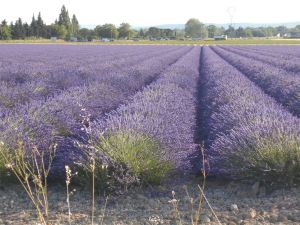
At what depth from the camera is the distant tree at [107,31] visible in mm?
112500

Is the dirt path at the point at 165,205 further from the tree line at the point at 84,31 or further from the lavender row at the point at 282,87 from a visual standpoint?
the tree line at the point at 84,31

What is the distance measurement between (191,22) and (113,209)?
543 ft

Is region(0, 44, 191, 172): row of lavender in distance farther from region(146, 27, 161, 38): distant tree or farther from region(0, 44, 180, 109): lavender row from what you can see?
region(146, 27, 161, 38): distant tree

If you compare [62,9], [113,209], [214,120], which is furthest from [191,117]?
[62,9]

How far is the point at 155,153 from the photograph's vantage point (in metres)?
4.14

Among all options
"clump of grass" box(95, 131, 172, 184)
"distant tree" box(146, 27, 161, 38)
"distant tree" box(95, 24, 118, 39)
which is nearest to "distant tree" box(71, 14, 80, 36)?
"distant tree" box(95, 24, 118, 39)

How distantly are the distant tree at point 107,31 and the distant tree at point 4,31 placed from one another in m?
38.3

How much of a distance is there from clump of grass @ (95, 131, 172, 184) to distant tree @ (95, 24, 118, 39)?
360 feet

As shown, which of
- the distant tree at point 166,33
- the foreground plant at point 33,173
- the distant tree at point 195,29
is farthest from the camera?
the distant tree at point 195,29

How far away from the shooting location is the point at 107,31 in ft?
371

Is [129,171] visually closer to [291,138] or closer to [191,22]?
[291,138]

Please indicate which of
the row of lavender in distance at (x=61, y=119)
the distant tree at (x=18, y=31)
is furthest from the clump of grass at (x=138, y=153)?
the distant tree at (x=18, y=31)

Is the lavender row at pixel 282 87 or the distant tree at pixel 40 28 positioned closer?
the lavender row at pixel 282 87

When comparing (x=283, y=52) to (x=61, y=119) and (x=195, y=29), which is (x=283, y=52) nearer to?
(x=61, y=119)
